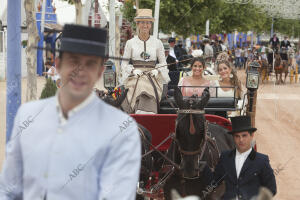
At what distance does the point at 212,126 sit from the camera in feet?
21.5

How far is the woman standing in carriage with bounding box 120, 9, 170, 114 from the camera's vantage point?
737 cm

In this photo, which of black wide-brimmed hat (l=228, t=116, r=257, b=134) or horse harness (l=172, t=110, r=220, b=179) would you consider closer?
black wide-brimmed hat (l=228, t=116, r=257, b=134)

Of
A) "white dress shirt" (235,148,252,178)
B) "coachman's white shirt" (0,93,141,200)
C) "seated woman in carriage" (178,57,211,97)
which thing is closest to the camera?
"coachman's white shirt" (0,93,141,200)

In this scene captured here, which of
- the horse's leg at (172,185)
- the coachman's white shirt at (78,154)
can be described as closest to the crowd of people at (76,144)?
the coachman's white shirt at (78,154)

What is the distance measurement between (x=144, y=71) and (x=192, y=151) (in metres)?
2.37

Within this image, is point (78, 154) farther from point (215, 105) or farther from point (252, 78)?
point (252, 78)

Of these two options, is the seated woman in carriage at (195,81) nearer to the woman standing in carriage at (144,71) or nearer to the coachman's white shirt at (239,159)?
the woman standing in carriage at (144,71)

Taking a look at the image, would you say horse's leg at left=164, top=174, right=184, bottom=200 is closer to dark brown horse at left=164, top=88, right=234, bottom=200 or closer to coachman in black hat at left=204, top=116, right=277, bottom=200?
dark brown horse at left=164, top=88, right=234, bottom=200

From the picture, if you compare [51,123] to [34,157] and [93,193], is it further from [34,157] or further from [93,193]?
[93,193]

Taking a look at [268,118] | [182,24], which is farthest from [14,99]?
[182,24]

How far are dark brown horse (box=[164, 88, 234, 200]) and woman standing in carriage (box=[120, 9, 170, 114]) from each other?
160 cm

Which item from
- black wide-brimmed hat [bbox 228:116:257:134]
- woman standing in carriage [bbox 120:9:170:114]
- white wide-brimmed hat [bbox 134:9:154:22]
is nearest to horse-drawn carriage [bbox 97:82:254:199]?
black wide-brimmed hat [bbox 228:116:257:134]

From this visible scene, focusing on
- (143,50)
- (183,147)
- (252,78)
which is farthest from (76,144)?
(252,78)

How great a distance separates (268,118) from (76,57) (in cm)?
1442
